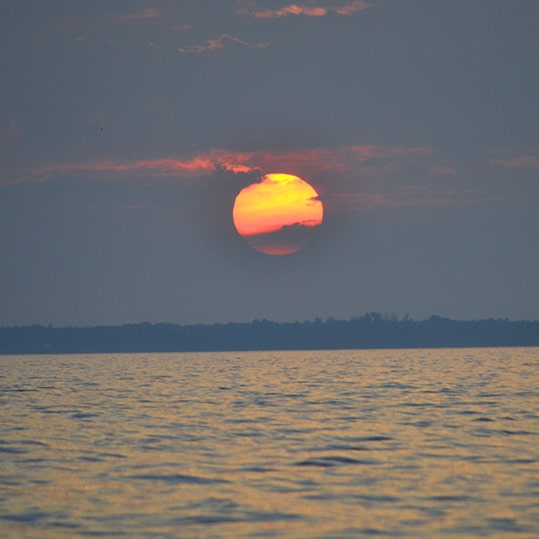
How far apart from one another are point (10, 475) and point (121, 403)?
2868 cm

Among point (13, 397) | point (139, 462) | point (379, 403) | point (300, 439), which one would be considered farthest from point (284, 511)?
point (13, 397)

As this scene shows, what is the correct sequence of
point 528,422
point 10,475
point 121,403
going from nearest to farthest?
point 10,475, point 528,422, point 121,403

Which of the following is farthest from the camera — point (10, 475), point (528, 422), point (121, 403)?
point (121, 403)

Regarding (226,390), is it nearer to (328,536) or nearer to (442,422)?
(442,422)

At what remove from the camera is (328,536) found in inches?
783

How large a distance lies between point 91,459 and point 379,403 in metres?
24.5

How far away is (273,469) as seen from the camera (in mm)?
28609

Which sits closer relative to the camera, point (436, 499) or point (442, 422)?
point (436, 499)

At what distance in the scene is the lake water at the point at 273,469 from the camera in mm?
21188

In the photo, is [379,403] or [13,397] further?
[13,397]

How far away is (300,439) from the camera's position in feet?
118

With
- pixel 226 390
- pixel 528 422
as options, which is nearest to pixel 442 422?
pixel 528 422

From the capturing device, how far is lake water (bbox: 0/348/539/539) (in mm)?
21188

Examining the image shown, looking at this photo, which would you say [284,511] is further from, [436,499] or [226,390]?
[226,390]
